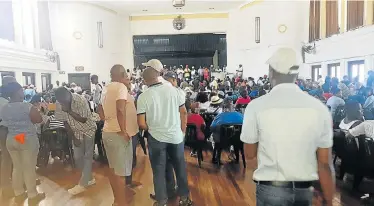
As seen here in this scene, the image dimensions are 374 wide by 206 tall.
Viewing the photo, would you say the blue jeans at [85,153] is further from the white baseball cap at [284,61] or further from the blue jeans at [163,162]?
the white baseball cap at [284,61]

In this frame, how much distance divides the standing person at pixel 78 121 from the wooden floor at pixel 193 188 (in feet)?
1.36

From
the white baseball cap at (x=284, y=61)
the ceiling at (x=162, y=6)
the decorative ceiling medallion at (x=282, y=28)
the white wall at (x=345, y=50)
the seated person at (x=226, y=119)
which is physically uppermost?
the ceiling at (x=162, y=6)

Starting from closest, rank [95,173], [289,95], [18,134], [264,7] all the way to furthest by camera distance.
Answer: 1. [289,95]
2. [18,134]
3. [95,173]
4. [264,7]

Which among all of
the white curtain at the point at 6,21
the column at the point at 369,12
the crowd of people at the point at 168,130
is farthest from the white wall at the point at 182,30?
the crowd of people at the point at 168,130

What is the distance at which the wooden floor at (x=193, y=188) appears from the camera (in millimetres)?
3656

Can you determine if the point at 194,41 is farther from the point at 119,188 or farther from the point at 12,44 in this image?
the point at 119,188

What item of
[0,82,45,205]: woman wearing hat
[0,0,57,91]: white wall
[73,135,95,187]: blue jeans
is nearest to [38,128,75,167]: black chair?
[73,135,95,187]: blue jeans

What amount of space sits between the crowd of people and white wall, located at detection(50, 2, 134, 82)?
9371 mm

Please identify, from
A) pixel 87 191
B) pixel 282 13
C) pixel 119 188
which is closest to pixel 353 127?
pixel 119 188

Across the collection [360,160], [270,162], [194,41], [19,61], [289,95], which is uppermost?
[194,41]

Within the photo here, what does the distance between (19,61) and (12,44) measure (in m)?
0.61

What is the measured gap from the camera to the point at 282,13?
14.2m

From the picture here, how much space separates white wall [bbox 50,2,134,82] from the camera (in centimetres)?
1434

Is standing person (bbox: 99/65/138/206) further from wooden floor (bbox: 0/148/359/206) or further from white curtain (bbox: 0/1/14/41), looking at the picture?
white curtain (bbox: 0/1/14/41)
